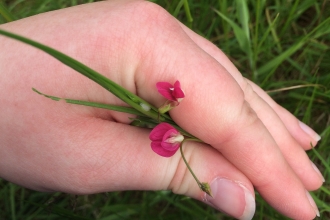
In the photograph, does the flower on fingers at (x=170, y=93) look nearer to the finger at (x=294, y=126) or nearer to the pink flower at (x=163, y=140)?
the pink flower at (x=163, y=140)

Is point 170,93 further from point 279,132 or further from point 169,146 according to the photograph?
point 279,132

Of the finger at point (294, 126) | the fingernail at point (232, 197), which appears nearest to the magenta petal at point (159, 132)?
the fingernail at point (232, 197)

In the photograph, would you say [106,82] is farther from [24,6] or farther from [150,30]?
[24,6]

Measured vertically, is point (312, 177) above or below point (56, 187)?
below

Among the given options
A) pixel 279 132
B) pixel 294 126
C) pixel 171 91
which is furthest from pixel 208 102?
pixel 294 126

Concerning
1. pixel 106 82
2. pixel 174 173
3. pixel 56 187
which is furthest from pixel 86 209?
pixel 106 82

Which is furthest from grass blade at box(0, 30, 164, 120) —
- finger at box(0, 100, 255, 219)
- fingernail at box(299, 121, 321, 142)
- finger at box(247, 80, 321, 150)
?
fingernail at box(299, 121, 321, 142)

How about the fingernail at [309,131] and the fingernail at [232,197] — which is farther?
the fingernail at [309,131]
